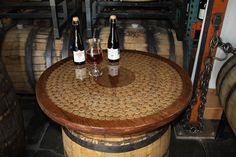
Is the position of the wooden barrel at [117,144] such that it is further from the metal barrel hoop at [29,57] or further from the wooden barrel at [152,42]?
the metal barrel hoop at [29,57]

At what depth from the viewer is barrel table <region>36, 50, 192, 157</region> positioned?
1113mm

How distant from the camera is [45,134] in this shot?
90.4 inches

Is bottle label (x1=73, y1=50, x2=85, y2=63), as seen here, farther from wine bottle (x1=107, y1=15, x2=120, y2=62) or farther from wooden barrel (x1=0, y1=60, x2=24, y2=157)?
wooden barrel (x1=0, y1=60, x2=24, y2=157)

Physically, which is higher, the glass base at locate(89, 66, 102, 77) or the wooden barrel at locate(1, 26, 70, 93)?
the glass base at locate(89, 66, 102, 77)

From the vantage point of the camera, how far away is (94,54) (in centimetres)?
150

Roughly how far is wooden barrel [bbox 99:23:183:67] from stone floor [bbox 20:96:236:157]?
2.50ft

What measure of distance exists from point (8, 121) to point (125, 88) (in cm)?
85

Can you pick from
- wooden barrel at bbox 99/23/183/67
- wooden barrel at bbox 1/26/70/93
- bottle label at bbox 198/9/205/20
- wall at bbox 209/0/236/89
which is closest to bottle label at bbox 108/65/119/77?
wooden barrel at bbox 99/23/183/67

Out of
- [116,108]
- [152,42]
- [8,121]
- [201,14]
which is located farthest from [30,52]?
[201,14]

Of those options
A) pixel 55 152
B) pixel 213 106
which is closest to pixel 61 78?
pixel 55 152

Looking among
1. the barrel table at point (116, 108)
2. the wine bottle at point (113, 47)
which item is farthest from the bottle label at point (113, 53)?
the barrel table at point (116, 108)

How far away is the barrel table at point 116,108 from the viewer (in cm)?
111

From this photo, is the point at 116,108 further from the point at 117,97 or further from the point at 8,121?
the point at 8,121

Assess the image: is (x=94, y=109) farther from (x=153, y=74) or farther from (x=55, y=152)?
(x=55, y=152)
